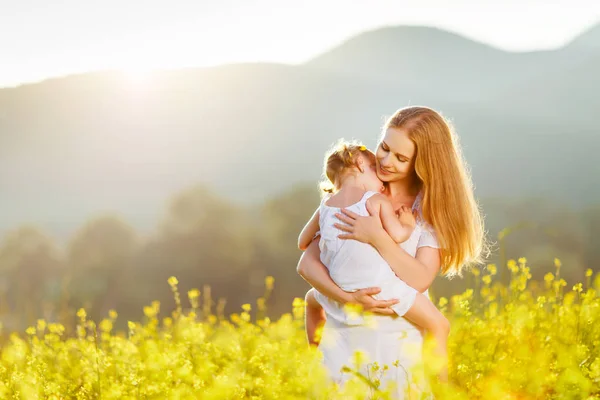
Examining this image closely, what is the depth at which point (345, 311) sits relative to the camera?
336cm

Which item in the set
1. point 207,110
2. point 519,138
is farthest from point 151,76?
point 519,138

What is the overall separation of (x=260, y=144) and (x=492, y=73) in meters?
12.1

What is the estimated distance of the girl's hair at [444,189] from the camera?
141 inches

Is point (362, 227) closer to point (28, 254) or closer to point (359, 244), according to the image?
point (359, 244)

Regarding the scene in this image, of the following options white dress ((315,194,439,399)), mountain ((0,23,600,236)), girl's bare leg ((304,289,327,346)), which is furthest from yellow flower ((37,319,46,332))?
mountain ((0,23,600,236))

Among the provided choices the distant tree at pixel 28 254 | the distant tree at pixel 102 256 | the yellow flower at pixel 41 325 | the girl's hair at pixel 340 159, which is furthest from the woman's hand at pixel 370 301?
the distant tree at pixel 28 254

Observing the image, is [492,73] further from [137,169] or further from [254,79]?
[137,169]

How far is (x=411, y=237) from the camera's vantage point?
140 inches

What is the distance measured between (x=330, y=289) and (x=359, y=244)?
27 cm

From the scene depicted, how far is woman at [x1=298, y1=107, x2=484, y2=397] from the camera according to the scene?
330 centimetres

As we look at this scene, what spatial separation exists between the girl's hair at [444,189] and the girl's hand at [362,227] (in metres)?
0.41

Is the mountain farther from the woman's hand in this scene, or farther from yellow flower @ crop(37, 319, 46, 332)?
the woman's hand

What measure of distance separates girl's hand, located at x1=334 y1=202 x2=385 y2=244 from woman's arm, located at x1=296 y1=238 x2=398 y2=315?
0.79ft

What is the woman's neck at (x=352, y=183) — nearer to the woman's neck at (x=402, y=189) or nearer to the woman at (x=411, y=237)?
the woman at (x=411, y=237)
